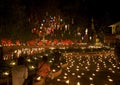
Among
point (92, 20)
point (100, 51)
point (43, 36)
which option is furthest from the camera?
point (92, 20)

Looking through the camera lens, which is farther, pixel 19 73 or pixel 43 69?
pixel 43 69

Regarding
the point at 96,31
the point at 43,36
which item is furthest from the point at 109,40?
the point at 43,36

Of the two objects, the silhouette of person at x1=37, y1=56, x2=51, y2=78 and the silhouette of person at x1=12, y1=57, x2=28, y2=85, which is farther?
the silhouette of person at x1=37, y1=56, x2=51, y2=78

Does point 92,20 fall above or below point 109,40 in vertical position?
above

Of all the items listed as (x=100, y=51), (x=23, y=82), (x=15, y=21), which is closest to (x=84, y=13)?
(x=15, y=21)

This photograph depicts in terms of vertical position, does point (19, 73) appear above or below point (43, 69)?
above

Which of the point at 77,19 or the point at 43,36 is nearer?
the point at 43,36

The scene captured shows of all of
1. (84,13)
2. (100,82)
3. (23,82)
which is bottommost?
(100,82)

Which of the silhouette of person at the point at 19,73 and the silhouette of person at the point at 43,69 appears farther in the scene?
the silhouette of person at the point at 43,69

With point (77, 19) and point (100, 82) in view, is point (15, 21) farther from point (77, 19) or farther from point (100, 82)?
point (100, 82)

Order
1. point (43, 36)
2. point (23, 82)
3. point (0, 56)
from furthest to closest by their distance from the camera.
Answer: point (43, 36) < point (0, 56) < point (23, 82)

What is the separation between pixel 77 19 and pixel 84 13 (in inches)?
105

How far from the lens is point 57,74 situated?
14.7 metres

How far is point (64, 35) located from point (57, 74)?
3901 centimetres
